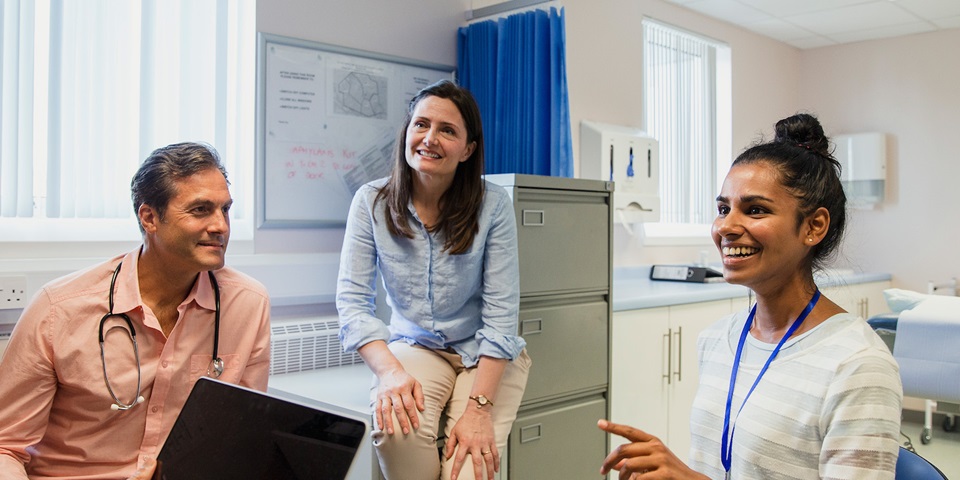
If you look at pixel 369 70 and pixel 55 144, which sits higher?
pixel 369 70

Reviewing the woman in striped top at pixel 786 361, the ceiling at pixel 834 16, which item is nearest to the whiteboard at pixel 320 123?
the woman in striped top at pixel 786 361

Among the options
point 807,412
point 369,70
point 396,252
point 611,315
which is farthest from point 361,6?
point 807,412

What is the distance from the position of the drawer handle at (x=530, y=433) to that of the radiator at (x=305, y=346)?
2.08ft

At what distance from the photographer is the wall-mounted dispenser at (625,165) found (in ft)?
12.3

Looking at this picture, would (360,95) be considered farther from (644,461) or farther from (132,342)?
(644,461)

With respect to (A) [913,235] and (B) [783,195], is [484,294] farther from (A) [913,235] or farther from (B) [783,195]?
(A) [913,235]

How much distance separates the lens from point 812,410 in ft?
3.94

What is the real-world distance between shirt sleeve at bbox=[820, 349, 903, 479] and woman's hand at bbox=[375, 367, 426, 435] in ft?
3.16

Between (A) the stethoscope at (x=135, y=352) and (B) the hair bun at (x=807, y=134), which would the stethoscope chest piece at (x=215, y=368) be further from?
(B) the hair bun at (x=807, y=134)

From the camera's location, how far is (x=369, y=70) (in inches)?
114

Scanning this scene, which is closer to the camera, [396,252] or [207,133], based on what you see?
[396,252]

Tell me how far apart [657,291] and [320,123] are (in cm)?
166

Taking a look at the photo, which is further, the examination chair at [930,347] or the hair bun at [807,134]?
the examination chair at [930,347]

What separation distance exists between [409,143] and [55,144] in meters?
1.07
